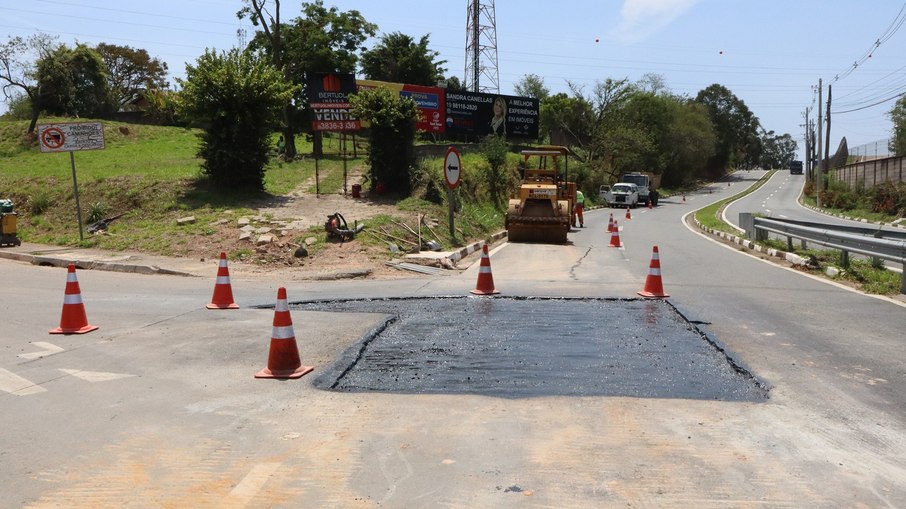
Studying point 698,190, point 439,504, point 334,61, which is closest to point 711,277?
point 439,504

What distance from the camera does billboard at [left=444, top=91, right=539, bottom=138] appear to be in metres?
43.4

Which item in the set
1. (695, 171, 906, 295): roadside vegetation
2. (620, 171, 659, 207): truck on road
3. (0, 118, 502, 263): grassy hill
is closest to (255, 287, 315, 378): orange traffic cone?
(0, 118, 502, 263): grassy hill

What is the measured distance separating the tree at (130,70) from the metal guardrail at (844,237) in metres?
64.9

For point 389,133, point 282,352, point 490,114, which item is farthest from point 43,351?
point 490,114

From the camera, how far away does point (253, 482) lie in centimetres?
425

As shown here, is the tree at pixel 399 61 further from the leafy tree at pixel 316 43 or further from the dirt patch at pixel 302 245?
the dirt patch at pixel 302 245

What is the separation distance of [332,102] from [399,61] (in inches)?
1387

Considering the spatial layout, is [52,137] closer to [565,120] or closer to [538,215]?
[538,215]

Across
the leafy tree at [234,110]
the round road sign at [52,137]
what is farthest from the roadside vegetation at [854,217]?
the round road sign at [52,137]

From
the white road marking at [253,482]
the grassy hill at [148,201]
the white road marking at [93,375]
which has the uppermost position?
the grassy hill at [148,201]

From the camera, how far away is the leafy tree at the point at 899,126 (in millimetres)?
70062

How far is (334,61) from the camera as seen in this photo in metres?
42.3

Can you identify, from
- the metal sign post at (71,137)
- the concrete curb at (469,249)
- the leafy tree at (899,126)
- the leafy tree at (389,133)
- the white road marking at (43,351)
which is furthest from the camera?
the leafy tree at (899,126)

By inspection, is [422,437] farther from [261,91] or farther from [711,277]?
[261,91]
